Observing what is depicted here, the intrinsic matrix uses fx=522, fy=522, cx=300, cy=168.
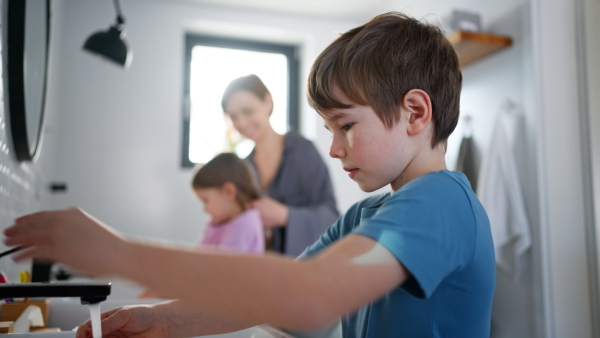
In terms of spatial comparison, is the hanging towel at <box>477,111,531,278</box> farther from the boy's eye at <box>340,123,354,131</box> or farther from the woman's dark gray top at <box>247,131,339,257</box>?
the boy's eye at <box>340,123,354,131</box>

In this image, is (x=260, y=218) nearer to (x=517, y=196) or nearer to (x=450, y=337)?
(x=517, y=196)

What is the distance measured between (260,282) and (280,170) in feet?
4.73

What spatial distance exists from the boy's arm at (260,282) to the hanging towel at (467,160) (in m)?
1.81

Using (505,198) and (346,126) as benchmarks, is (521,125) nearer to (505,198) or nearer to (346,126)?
(505,198)

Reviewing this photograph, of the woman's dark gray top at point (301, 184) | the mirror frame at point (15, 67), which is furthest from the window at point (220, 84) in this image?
the mirror frame at point (15, 67)

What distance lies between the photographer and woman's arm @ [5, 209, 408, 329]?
354 millimetres

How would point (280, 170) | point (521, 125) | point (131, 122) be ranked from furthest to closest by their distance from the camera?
point (131, 122) → point (521, 125) → point (280, 170)

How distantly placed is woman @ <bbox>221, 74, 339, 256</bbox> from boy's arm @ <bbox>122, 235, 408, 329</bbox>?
1.33 meters

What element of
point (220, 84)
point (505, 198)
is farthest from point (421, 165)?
point (220, 84)

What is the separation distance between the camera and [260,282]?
14.8 inches

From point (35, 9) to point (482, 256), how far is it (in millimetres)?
1068

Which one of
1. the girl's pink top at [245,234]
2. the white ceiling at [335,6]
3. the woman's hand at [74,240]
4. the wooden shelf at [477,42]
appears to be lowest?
the girl's pink top at [245,234]

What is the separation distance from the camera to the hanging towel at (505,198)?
6.04ft

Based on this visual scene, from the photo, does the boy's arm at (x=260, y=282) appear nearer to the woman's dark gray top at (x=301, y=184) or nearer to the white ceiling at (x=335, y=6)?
the woman's dark gray top at (x=301, y=184)
